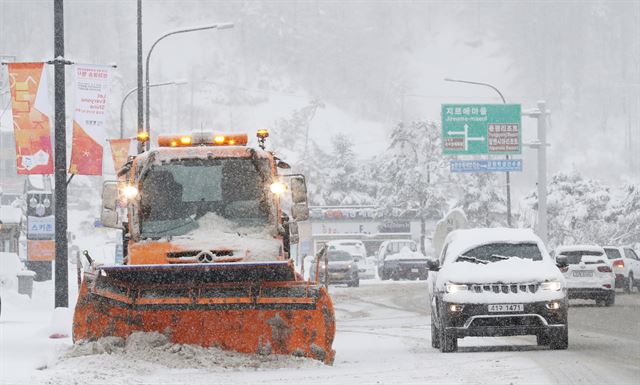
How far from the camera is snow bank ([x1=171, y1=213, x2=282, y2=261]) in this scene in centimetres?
1494

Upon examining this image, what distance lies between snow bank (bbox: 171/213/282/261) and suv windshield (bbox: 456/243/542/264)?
3460mm

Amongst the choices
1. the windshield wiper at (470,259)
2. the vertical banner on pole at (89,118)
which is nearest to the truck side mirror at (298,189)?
the windshield wiper at (470,259)

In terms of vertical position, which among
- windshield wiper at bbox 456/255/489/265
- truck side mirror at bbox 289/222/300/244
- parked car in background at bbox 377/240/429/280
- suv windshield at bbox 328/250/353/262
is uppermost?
truck side mirror at bbox 289/222/300/244

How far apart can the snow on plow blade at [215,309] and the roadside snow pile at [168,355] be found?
0.12 meters

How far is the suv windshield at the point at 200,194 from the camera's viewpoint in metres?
15.6

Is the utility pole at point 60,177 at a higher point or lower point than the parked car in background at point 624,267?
higher

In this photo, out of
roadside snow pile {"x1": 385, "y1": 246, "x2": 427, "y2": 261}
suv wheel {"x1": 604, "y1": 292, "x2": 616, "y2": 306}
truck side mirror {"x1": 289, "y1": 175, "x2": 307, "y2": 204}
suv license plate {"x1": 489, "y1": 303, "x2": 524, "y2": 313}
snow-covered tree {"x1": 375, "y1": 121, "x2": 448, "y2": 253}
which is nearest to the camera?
truck side mirror {"x1": 289, "y1": 175, "x2": 307, "y2": 204}

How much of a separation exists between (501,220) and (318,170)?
39.1 m

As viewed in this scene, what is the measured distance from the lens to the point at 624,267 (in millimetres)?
40469

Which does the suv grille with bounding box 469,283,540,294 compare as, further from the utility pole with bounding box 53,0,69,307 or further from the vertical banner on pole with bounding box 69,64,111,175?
the vertical banner on pole with bounding box 69,64,111,175

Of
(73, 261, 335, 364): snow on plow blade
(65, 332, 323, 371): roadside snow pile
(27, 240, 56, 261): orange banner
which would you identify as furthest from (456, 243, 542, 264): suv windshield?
(27, 240, 56, 261): orange banner

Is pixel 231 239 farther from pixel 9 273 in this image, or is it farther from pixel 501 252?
pixel 9 273

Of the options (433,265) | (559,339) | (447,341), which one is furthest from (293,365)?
(433,265)

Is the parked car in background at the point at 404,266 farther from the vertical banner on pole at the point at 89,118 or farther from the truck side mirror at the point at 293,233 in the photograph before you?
the truck side mirror at the point at 293,233
